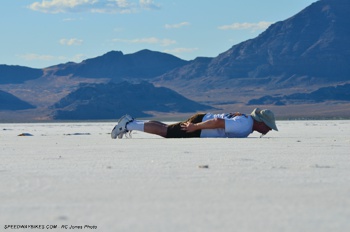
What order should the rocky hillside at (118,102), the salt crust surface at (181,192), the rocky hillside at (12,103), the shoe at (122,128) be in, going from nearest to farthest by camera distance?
1. the salt crust surface at (181,192)
2. the shoe at (122,128)
3. the rocky hillside at (118,102)
4. the rocky hillside at (12,103)

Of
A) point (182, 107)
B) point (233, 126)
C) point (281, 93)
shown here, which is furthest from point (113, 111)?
point (233, 126)

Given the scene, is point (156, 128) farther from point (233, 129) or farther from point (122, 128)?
point (233, 129)

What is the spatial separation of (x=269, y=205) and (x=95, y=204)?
105cm

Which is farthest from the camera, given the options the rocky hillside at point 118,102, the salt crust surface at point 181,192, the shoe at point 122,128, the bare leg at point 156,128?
the rocky hillside at point 118,102

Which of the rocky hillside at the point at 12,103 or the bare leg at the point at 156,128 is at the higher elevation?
the bare leg at the point at 156,128

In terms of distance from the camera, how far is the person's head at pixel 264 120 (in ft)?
47.4

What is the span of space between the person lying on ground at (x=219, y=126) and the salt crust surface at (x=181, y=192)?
5.28 metres

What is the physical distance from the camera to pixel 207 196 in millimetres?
5441

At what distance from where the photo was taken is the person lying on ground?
571 inches

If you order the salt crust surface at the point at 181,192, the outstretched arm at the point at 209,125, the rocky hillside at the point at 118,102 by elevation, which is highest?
the outstretched arm at the point at 209,125

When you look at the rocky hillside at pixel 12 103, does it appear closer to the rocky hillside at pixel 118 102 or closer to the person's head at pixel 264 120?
the rocky hillside at pixel 118 102

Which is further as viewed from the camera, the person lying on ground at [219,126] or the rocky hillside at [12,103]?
the rocky hillside at [12,103]

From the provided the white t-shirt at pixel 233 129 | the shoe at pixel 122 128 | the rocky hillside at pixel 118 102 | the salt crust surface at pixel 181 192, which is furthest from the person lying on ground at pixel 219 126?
the rocky hillside at pixel 118 102

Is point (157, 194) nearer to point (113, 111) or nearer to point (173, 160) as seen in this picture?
point (173, 160)
